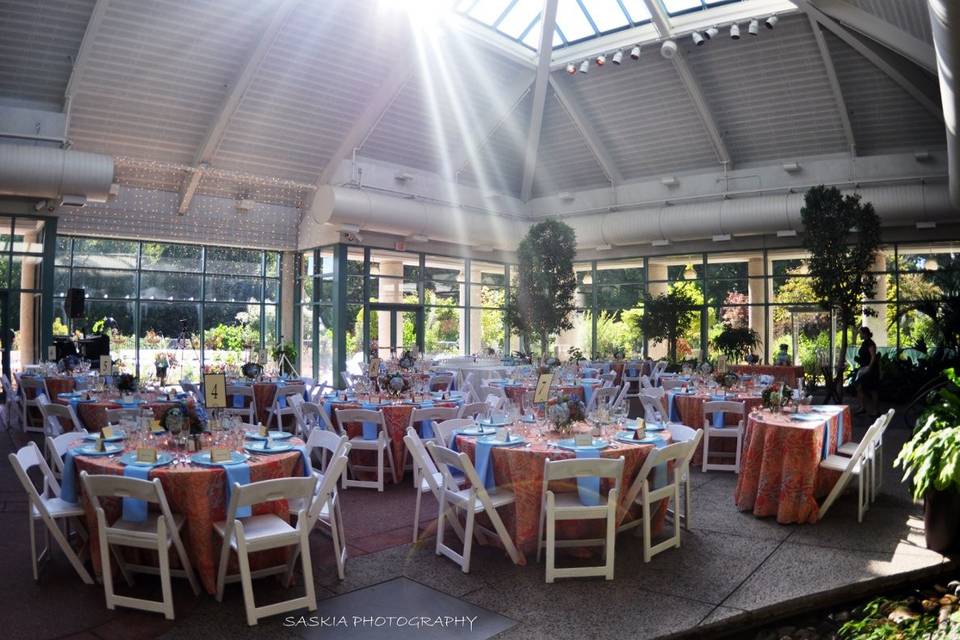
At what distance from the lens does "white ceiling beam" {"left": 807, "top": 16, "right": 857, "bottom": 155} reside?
483 inches

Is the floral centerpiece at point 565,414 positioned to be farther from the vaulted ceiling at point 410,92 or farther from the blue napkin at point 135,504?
the vaulted ceiling at point 410,92

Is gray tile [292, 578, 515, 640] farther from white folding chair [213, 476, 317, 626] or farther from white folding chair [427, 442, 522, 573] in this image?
white folding chair [427, 442, 522, 573]

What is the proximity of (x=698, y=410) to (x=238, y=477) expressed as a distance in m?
5.63

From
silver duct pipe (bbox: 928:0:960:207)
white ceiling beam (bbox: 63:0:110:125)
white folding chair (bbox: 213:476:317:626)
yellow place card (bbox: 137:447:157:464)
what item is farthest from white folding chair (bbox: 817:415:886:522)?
white ceiling beam (bbox: 63:0:110:125)

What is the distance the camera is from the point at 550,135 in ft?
55.3

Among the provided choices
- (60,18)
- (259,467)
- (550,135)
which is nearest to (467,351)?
(550,135)

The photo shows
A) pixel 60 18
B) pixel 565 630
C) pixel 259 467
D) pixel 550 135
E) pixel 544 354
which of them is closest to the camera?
pixel 565 630

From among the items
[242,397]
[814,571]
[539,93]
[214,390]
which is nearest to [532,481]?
[814,571]

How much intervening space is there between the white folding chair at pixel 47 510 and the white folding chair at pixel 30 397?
597cm

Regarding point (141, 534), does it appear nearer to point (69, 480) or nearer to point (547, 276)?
point (69, 480)

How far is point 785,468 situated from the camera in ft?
18.7

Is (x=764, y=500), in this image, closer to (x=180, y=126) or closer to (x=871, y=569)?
(x=871, y=569)

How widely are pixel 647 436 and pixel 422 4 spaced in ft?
31.6

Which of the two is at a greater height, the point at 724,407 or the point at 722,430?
the point at 724,407
